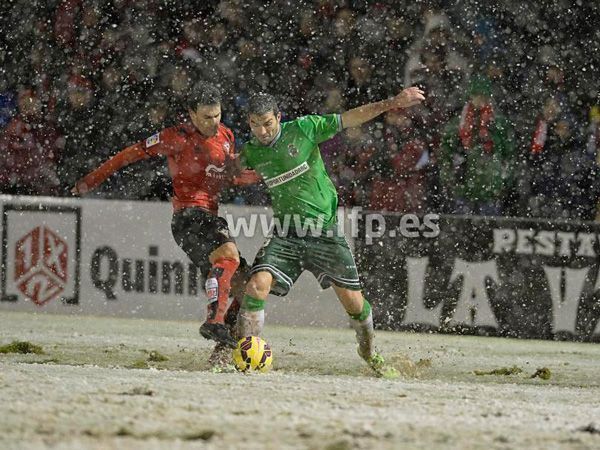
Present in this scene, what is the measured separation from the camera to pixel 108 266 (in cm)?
1199

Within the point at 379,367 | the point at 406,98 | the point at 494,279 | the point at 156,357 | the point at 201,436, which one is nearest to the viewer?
the point at 201,436

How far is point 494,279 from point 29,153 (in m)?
4.96

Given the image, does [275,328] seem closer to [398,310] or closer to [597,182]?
[398,310]

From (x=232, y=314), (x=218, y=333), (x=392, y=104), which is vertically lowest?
(x=218, y=333)

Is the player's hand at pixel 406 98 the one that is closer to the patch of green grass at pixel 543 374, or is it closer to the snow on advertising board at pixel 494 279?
the patch of green grass at pixel 543 374

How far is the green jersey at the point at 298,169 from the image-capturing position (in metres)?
7.68

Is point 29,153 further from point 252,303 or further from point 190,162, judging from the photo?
point 252,303

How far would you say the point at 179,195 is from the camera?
27.5ft

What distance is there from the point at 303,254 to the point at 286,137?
768 mm

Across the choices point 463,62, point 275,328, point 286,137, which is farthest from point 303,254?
point 463,62

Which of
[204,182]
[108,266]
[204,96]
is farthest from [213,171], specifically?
[108,266]

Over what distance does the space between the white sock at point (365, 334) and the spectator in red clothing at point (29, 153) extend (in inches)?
216

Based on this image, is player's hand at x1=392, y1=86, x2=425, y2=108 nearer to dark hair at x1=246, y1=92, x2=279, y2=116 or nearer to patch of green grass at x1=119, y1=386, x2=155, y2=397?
dark hair at x1=246, y1=92, x2=279, y2=116

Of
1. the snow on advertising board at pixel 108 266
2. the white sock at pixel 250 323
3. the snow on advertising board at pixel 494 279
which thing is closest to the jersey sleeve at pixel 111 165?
the white sock at pixel 250 323
